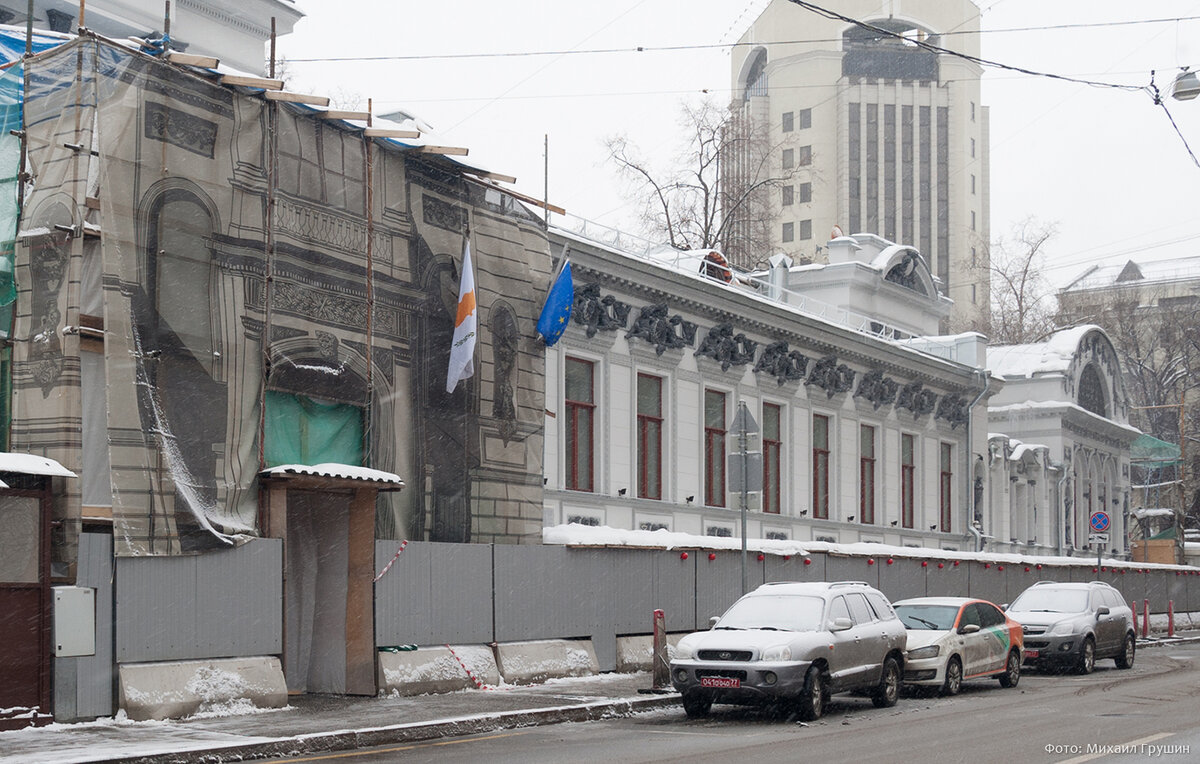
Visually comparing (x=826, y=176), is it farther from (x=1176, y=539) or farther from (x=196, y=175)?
(x=196, y=175)

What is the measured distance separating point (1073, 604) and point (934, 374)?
1730 cm

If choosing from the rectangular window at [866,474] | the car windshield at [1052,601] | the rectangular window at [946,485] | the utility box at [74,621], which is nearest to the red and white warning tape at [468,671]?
the utility box at [74,621]

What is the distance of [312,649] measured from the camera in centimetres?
1895

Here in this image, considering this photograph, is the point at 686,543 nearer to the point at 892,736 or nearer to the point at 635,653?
the point at 635,653

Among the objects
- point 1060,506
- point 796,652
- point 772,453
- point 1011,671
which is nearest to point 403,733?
point 796,652

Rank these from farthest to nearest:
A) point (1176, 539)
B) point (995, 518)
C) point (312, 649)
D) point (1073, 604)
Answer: point (1176, 539) < point (995, 518) < point (1073, 604) < point (312, 649)

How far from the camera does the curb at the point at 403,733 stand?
1281 cm

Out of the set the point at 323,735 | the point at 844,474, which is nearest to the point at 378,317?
the point at 323,735

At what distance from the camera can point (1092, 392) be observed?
5784cm

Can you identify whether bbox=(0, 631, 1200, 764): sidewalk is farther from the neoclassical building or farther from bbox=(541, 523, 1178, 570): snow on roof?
the neoclassical building

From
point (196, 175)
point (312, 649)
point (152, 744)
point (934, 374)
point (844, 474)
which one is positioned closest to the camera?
point (152, 744)

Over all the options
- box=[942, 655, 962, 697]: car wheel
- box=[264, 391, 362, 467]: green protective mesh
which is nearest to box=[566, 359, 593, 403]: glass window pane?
box=[264, 391, 362, 467]: green protective mesh

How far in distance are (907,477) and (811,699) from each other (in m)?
26.4

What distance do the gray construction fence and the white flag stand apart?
253 cm
